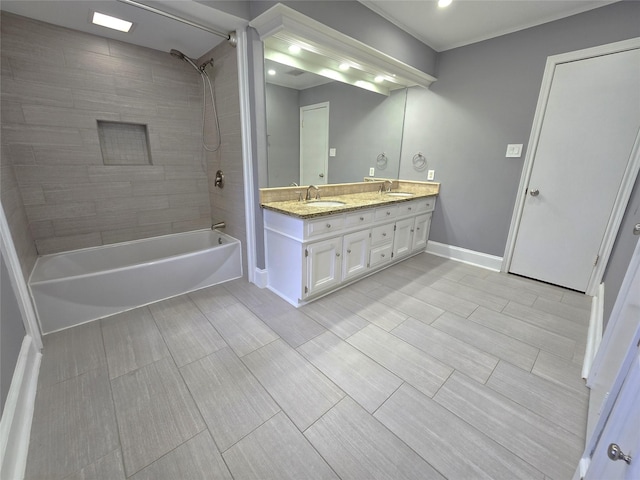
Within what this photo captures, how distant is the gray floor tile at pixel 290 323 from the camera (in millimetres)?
1840

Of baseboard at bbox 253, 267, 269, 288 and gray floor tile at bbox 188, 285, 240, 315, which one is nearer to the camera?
gray floor tile at bbox 188, 285, 240, 315

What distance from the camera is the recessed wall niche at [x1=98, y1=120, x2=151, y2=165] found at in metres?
2.46

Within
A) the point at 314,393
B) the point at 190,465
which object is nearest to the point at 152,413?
the point at 190,465

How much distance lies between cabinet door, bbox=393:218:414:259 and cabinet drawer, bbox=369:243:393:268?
0.38 ft

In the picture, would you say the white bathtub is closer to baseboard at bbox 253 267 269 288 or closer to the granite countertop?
baseboard at bbox 253 267 269 288

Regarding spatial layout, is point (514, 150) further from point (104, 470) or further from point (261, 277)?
point (104, 470)

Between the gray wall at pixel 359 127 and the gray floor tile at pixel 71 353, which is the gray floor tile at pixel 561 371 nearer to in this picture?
the gray wall at pixel 359 127

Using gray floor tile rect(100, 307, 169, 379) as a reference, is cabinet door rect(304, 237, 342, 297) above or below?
above

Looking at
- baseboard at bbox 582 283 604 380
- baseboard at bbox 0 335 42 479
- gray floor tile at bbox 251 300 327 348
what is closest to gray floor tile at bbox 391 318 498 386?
baseboard at bbox 582 283 604 380

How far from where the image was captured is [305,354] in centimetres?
168

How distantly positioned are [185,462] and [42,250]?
7.60 feet

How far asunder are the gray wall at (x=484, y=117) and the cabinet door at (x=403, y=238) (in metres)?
0.56

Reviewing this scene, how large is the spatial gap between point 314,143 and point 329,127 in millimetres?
281

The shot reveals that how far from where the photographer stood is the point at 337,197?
2.91 m
